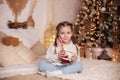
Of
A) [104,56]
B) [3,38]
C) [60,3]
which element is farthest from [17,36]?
[104,56]

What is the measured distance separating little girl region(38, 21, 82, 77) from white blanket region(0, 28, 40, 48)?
26.7 inches

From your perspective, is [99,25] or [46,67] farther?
[99,25]

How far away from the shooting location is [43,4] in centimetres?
347

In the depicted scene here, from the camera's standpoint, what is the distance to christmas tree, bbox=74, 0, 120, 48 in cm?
363

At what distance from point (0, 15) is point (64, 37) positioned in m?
0.96

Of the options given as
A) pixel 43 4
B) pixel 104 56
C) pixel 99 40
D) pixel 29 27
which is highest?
pixel 43 4

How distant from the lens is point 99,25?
3666 millimetres

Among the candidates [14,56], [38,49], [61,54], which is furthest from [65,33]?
[38,49]

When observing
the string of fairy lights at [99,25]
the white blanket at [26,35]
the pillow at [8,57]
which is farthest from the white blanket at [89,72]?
the string of fairy lights at [99,25]

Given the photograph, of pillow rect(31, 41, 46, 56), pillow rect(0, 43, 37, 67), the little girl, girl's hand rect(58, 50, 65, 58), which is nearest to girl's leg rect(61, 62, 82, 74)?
the little girl

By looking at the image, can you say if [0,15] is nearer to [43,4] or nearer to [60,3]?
[43,4]

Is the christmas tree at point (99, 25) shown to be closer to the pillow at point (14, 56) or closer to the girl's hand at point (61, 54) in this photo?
the pillow at point (14, 56)

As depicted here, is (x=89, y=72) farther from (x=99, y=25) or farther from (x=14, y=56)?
(x=99, y=25)

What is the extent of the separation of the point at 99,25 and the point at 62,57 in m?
1.49
